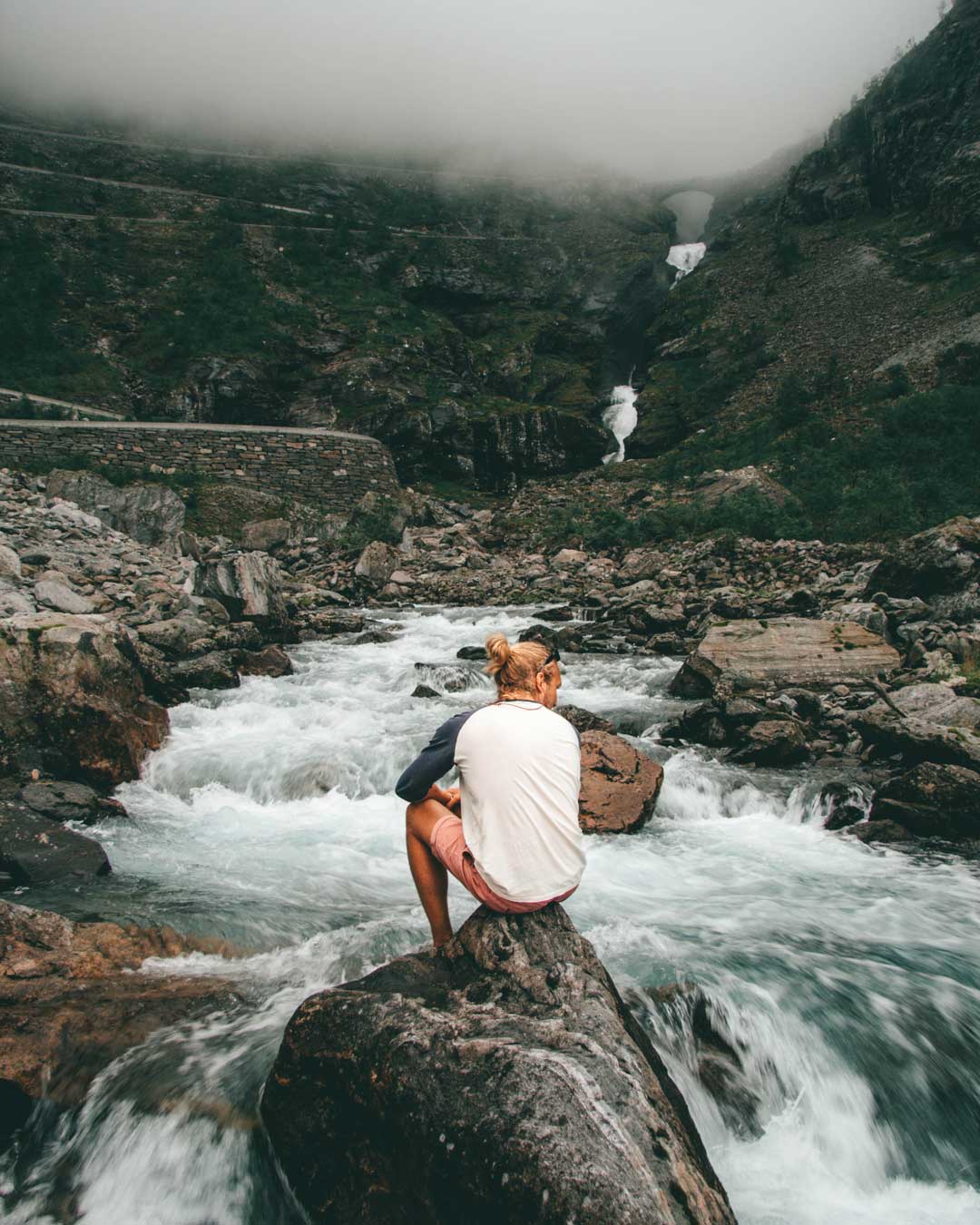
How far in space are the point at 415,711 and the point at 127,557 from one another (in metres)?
9.09

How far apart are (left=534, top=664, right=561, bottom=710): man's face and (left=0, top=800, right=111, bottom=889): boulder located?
10.2 ft

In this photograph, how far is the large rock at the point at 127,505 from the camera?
18.0m

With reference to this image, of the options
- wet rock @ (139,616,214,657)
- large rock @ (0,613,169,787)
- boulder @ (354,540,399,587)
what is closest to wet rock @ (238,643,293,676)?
wet rock @ (139,616,214,657)

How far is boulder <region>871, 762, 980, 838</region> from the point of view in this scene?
4.67 m

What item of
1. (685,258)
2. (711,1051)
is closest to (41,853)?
(711,1051)

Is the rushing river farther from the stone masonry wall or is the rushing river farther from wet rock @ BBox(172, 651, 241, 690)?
the stone masonry wall

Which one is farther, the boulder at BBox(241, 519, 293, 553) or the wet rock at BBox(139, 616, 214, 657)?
the boulder at BBox(241, 519, 293, 553)

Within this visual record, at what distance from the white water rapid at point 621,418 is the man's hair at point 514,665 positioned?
32.2 m

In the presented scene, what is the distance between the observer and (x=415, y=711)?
8.07 m

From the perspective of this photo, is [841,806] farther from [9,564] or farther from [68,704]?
[9,564]

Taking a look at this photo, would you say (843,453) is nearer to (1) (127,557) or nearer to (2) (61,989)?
(1) (127,557)

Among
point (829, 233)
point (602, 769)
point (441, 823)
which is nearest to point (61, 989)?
point (441, 823)

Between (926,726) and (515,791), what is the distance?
486 centimetres

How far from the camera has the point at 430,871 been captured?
2633 mm
